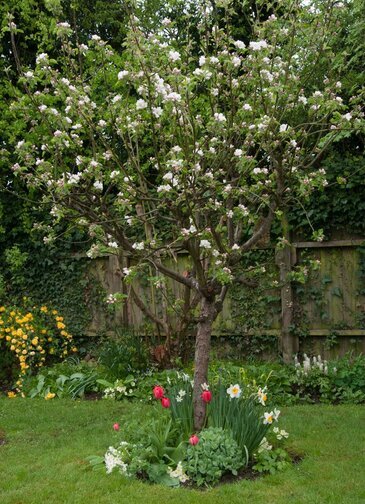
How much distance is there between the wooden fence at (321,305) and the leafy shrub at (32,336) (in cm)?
230

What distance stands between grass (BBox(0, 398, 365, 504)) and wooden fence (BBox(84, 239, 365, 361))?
1.44 meters

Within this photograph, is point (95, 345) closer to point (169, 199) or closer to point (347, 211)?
point (347, 211)

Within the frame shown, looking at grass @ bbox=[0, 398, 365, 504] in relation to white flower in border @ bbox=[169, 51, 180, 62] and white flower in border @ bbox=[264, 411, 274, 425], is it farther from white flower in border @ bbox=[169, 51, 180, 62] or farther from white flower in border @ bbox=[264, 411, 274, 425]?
white flower in border @ bbox=[169, 51, 180, 62]

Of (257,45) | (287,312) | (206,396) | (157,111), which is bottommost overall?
(206,396)

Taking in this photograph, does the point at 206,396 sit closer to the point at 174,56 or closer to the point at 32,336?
the point at 174,56

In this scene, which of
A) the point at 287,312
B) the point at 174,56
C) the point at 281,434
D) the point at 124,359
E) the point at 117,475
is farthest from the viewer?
the point at 287,312

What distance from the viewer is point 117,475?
3.87 m

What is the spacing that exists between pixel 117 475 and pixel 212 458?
0.62m

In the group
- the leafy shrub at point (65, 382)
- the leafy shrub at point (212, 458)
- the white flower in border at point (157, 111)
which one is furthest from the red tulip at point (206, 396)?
the leafy shrub at point (65, 382)

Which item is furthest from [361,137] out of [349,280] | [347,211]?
[349,280]

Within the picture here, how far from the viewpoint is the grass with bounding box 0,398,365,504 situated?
3.54 metres

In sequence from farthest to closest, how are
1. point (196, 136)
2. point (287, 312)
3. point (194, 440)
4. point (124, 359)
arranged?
point (287, 312) < point (124, 359) < point (196, 136) < point (194, 440)

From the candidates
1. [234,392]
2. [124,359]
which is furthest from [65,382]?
[234,392]

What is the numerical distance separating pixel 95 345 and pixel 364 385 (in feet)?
12.6
